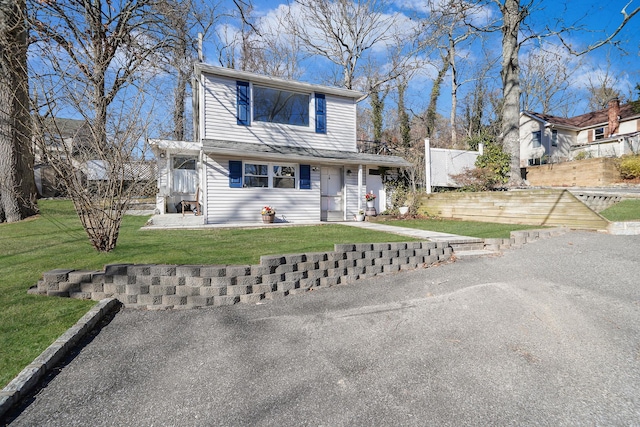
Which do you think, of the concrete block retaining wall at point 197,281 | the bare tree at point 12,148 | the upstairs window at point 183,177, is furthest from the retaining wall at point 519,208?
the bare tree at point 12,148

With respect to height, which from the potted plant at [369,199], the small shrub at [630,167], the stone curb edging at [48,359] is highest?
the small shrub at [630,167]

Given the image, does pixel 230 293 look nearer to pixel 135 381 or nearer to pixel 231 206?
pixel 135 381

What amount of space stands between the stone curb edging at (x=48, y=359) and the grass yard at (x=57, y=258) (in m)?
0.08

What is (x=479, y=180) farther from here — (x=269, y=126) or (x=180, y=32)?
(x=180, y=32)

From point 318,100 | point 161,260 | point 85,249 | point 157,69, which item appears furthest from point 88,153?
point 157,69

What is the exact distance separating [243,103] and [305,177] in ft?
11.3

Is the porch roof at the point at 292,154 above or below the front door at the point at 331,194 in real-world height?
above

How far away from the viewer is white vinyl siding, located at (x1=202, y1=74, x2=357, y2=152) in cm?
1027

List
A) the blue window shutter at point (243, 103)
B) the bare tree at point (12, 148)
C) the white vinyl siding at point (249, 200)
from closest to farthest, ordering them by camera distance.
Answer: the bare tree at point (12, 148)
the white vinyl siding at point (249, 200)
the blue window shutter at point (243, 103)

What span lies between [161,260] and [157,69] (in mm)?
11417

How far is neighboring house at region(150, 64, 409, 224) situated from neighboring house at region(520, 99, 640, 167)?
17589mm

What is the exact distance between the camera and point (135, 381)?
2.27 meters

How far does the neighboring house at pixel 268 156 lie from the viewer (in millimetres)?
9984

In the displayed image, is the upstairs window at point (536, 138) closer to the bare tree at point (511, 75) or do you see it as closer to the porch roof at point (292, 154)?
the bare tree at point (511, 75)
